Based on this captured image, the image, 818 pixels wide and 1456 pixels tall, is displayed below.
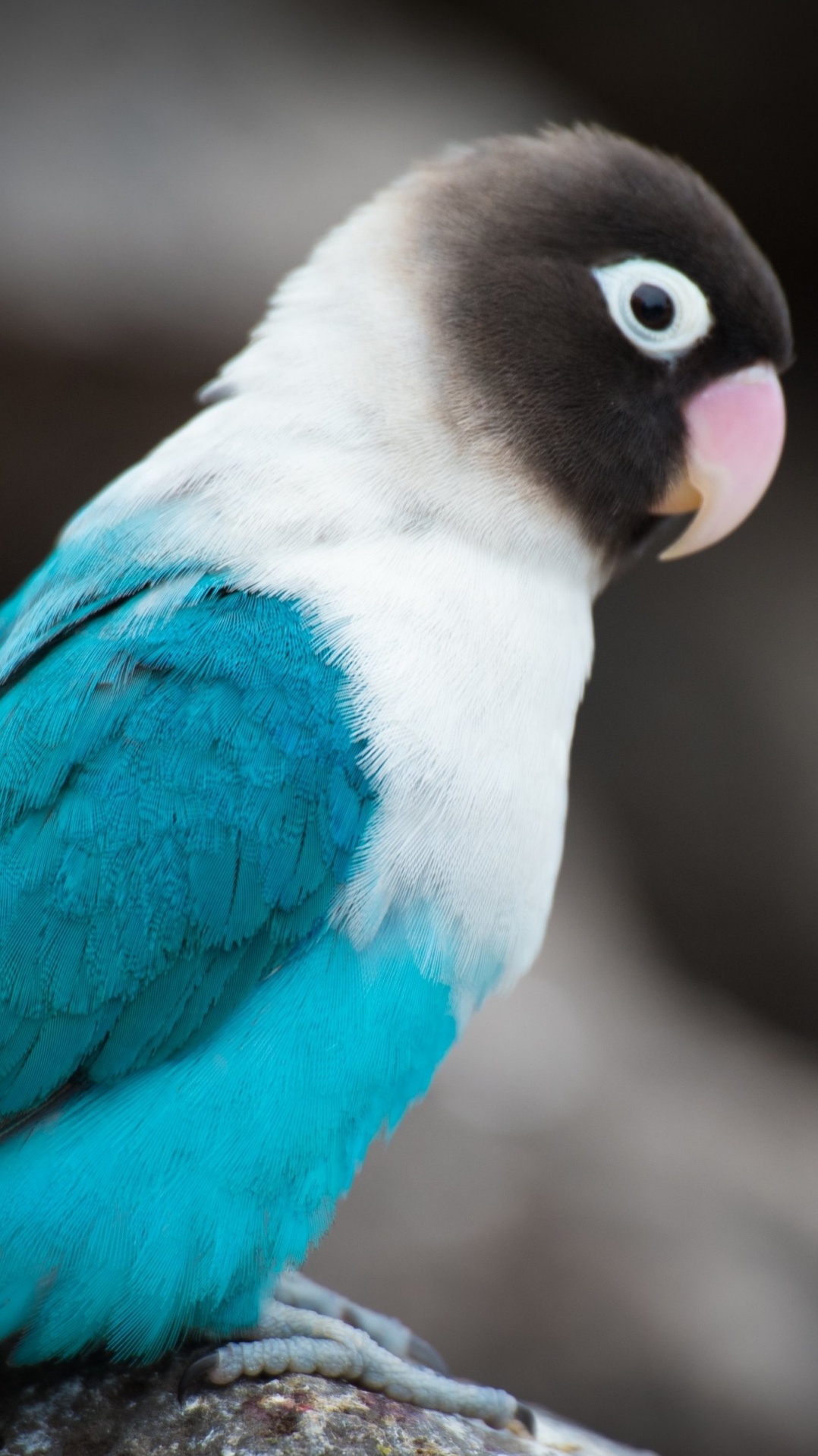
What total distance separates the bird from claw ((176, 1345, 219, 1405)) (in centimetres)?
1

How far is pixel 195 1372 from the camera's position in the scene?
1817 millimetres

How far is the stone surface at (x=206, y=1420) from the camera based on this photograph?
1723 mm

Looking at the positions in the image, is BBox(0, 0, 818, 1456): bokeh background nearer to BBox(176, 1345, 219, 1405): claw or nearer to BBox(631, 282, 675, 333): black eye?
BBox(176, 1345, 219, 1405): claw

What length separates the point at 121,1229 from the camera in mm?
1722

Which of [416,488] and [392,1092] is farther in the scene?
[416,488]

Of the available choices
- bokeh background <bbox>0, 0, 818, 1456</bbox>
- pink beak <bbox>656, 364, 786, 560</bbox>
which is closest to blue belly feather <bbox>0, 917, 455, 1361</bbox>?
pink beak <bbox>656, 364, 786, 560</bbox>

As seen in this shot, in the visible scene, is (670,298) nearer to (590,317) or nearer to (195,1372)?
(590,317)

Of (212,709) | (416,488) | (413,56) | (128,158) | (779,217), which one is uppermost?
(779,217)

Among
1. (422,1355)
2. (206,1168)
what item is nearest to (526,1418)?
(422,1355)

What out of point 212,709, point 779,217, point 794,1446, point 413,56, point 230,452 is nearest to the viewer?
point 212,709

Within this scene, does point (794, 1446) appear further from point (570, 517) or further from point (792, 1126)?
point (570, 517)

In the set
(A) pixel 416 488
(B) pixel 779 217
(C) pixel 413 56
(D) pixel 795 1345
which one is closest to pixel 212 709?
(A) pixel 416 488

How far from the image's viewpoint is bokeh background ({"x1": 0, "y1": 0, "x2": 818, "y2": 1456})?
4121 millimetres

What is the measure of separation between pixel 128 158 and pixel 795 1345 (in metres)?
4.97
